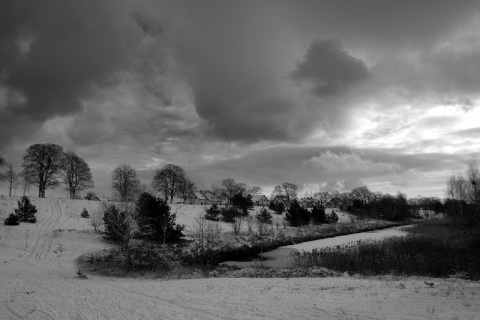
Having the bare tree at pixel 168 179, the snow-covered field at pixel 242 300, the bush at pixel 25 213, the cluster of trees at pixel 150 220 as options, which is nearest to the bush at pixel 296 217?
the cluster of trees at pixel 150 220

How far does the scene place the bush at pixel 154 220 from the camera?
101 ft

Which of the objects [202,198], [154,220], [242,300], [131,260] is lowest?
[131,260]

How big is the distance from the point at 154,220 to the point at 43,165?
31381 mm

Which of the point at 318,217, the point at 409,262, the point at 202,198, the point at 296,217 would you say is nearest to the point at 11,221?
the point at 409,262

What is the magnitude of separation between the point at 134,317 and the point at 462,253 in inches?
859

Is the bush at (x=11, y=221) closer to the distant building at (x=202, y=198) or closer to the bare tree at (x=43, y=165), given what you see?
the bare tree at (x=43, y=165)

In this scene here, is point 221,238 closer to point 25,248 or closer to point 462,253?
point 25,248

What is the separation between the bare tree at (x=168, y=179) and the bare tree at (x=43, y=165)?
80.7ft

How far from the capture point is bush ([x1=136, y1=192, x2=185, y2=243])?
30.7 m

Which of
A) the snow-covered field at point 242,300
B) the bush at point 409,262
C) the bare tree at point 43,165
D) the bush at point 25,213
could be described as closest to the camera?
the snow-covered field at point 242,300

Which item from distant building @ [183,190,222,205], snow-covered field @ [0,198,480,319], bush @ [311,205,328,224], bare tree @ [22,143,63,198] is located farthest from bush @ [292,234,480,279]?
distant building @ [183,190,222,205]

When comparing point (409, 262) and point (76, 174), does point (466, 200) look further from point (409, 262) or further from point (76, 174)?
point (76, 174)

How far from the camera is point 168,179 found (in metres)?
74.9

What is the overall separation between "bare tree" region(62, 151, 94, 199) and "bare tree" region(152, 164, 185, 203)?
18.3 metres
